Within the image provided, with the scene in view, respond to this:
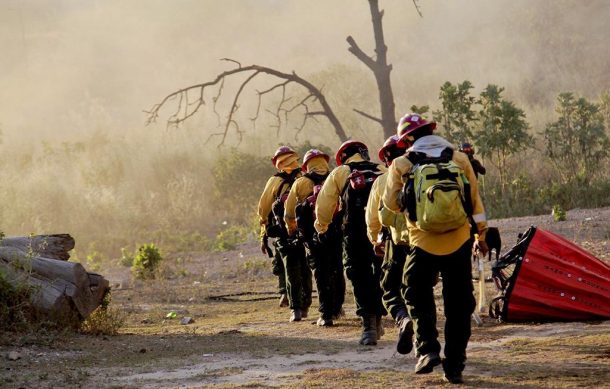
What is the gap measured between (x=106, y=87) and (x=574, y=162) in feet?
100

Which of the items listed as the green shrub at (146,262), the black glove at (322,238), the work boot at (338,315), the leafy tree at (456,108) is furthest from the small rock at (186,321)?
the leafy tree at (456,108)

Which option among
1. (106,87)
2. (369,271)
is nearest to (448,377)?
(369,271)

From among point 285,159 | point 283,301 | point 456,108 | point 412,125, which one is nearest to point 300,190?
point 285,159

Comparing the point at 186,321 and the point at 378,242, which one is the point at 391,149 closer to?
the point at 378,242

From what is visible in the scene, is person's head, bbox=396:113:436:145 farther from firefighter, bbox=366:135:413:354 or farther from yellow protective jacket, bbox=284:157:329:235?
yellow protective jacket, bbox=284:157:329:235

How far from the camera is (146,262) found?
20.8 metres

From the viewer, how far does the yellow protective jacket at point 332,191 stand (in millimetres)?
10938

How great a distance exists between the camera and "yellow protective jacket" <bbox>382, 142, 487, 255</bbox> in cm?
782

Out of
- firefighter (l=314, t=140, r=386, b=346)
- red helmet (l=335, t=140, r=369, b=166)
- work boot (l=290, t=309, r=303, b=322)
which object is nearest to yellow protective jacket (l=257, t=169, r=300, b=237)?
work boot (l=290, t=309, r=303, b=322)

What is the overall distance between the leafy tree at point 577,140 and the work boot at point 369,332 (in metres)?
12.8

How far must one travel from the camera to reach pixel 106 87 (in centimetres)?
5072

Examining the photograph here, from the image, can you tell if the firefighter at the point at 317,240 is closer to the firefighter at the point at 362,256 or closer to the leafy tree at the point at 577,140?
the firefighter at the point at 362,256

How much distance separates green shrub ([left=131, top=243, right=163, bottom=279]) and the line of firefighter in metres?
5.77

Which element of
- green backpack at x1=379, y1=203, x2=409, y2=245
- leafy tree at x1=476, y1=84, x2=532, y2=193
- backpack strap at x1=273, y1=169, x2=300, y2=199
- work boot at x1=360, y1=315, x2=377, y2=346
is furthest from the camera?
leafy tree at x1=476, y1=84, x2=532, y2=193
